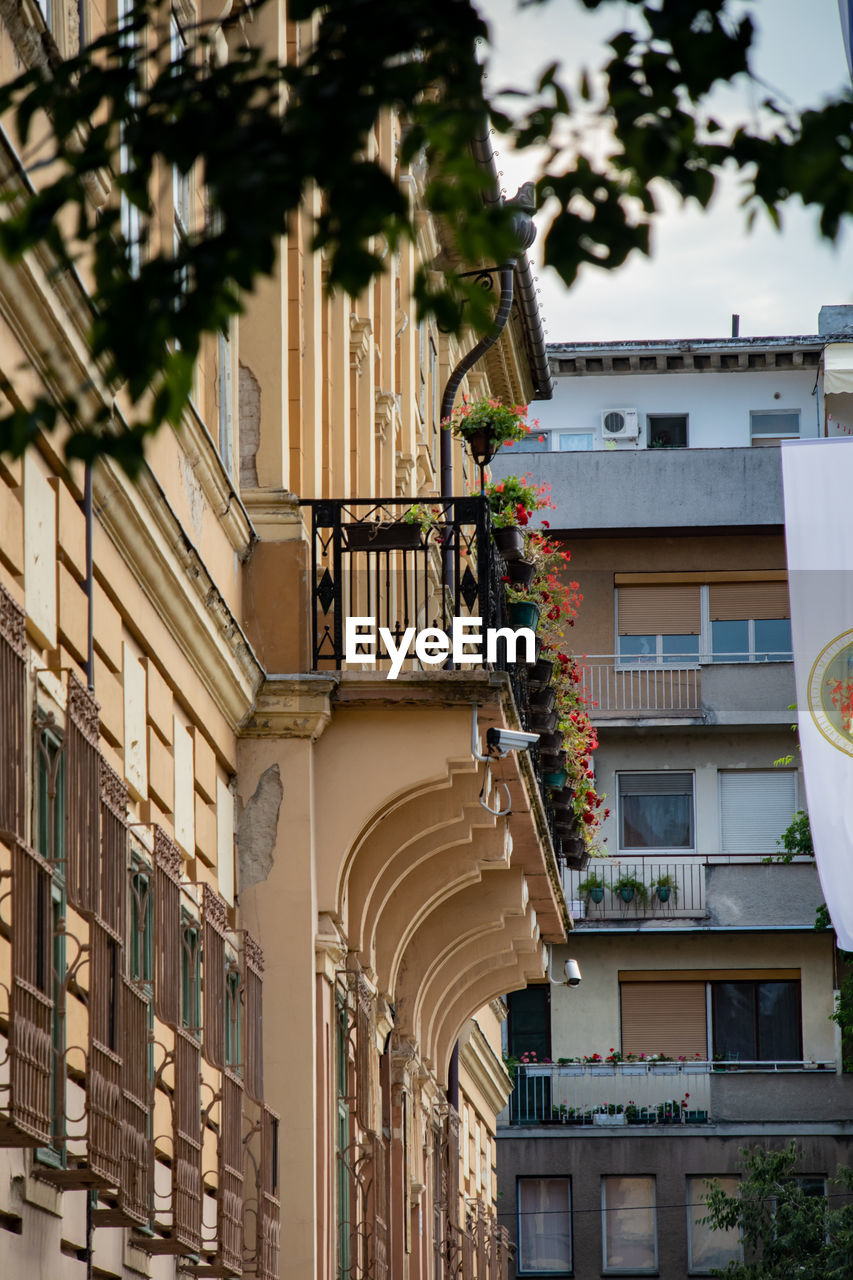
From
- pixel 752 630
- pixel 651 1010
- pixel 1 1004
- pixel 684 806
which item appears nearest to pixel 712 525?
pixel 752 630

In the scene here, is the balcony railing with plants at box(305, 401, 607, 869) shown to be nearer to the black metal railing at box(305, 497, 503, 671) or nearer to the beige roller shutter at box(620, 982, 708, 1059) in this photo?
the black metal railing at box(305, 497, 503, 671)

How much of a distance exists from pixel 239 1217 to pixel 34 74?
8.47 metres

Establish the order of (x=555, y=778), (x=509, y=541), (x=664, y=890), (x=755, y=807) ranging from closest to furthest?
(x=509, y=541), (x=555, y=778), (x=664, y=890), (x=755, y=807)

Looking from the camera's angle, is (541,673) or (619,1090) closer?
(541,673)

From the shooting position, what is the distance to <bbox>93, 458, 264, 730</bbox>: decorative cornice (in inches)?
415

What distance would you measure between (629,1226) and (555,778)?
21057 mm

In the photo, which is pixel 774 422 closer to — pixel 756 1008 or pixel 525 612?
pixel 756 1008

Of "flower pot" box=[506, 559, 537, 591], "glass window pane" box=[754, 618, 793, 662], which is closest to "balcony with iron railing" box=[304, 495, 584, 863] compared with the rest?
"flower pot" box=[506, 559, 537, 591]

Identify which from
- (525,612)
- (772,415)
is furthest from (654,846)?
(525,612)

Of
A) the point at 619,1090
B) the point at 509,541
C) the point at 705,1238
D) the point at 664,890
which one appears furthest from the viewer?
the point at 664,890

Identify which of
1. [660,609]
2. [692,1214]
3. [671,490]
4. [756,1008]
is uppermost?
[671,490]

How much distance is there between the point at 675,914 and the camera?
41781mm

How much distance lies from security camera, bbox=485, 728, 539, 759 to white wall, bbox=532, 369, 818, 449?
3490cm

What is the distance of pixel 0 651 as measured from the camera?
717 cm
